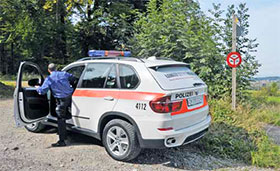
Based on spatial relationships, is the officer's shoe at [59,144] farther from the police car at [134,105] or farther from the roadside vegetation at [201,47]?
the roadside vegetation at [201,47]

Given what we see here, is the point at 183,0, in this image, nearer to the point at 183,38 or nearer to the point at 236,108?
the point at 183,38

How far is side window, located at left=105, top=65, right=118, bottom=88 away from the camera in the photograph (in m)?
3.96

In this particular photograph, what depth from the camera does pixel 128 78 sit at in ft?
12.6

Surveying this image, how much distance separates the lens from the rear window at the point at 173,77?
3538 mm

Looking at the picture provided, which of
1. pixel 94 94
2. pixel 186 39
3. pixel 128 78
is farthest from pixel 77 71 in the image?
pixel 186 39

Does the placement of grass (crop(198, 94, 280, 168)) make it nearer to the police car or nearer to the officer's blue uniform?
the police car

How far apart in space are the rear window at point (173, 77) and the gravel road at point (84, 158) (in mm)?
1369

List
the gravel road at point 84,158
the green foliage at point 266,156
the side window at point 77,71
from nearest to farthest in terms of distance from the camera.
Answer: the gravel road at point 84,158 < the green foliage at point 266,156 < the side window at point 77,71

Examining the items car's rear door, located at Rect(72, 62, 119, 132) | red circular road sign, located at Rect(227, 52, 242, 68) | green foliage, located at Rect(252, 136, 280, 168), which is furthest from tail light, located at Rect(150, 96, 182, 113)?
red circular road sign, located at Rect(227, 52, 242, 68)

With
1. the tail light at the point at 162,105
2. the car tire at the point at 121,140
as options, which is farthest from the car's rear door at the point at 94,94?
the tail light at the point at 162,105

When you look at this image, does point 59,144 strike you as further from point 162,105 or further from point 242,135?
point 242,135

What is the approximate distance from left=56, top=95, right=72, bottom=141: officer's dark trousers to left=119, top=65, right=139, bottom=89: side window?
1.35m

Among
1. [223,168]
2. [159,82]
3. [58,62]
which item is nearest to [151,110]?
[159,82]

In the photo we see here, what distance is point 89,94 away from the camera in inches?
165
